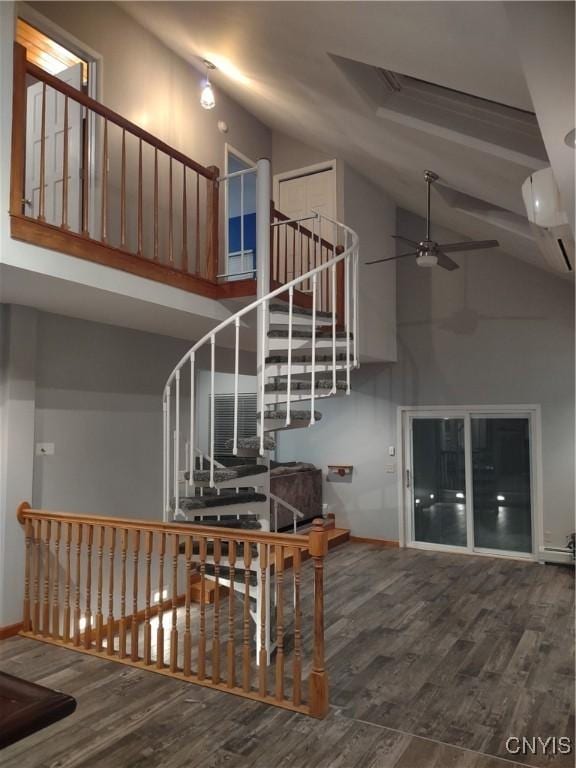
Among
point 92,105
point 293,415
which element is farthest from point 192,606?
point 92,105

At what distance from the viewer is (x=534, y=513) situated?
261 inches

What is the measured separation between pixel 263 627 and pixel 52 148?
4152 millimetres

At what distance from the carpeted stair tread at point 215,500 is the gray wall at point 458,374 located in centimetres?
388

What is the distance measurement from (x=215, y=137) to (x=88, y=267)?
146 inches

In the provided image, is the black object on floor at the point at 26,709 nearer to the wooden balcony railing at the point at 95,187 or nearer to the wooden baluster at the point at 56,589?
the wooden balcony railing at the point at 95,187

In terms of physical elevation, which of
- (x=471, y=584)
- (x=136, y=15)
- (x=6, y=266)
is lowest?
(x=471, y=584)

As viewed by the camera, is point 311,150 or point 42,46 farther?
point 311,150

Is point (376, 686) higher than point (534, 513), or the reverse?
point (534, 513)

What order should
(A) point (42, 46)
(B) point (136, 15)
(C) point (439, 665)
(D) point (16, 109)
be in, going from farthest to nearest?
(B) point (136, 15)
(A) point (42, 46)
(C) point (439, 665)
(D) point (16, 109)

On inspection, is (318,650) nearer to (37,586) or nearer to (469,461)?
(37,586)

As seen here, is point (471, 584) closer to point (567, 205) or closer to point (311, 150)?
point (567, 205)

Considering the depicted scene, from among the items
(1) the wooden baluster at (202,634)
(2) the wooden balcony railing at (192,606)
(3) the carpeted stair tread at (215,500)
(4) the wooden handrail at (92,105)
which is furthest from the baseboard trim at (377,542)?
(4) the wooden handrail at (92,105)

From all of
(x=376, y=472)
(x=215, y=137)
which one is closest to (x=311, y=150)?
(x=215, y=137)

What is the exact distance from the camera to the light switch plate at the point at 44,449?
13.9 ft
